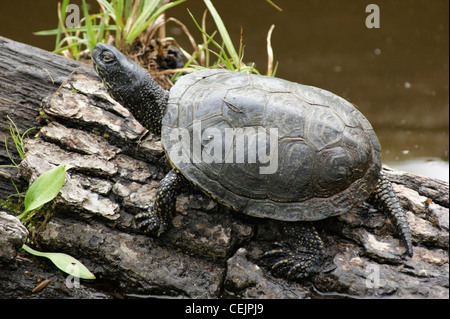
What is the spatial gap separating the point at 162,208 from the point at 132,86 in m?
0.76

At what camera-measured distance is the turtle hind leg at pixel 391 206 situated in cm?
234

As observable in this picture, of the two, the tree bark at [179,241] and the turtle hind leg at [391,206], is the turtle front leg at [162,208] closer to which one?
the tree bark at [179,241]

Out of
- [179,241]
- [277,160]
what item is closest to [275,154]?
[277,160]

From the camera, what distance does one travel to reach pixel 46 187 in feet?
7.52

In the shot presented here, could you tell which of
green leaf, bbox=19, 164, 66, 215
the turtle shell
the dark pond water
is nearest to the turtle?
the turtle shell

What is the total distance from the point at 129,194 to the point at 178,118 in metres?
0.51

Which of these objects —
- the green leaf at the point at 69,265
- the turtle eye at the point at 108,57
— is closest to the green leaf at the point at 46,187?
the green leaf at the point at 69,265

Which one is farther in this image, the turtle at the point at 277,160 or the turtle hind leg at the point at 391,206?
the turtle hind leg at the point at 391,206

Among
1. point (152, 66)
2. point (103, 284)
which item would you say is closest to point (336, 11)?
point (152, 66)

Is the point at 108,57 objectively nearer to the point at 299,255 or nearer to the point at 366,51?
the point at 299,255

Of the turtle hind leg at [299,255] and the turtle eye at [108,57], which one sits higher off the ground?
the turtle eye at [108,57]

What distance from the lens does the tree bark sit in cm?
228

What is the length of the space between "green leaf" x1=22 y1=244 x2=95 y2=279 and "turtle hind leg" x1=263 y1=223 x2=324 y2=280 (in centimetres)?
95

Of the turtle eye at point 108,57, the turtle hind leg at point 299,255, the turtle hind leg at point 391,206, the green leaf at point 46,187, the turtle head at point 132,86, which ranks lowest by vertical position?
the turtle hind leg at point 299,255
